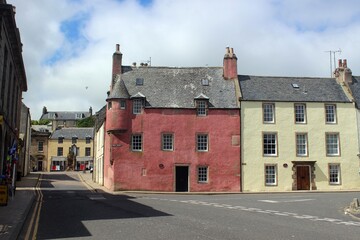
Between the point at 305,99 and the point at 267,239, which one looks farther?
the point at 305,99

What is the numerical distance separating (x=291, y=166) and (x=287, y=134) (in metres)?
2.91

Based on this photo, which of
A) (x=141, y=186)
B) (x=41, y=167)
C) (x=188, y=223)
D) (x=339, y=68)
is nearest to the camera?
(x=188, y=223)

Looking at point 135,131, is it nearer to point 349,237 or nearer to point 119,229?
point 119,229

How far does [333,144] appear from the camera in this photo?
3741cm

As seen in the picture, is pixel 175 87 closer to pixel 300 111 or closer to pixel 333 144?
pixel 300 111

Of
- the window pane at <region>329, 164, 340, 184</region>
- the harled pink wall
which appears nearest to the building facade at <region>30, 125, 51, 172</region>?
Result: the harled pink wall

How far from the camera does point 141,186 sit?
35188 millimetres

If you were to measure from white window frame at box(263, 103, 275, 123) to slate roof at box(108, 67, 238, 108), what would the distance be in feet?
9.43

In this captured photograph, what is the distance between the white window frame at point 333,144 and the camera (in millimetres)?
37156

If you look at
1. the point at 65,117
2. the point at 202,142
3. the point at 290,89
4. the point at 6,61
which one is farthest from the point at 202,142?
the point at 65,117

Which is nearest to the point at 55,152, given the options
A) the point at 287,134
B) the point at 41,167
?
the point at 41,167

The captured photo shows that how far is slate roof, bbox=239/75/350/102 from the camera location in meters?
37.8

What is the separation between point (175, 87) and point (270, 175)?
11881mm

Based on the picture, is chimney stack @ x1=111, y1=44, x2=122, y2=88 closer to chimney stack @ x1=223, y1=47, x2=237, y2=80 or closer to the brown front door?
chimney stack @ x1=223, y1=47, x2=237, y2=80
